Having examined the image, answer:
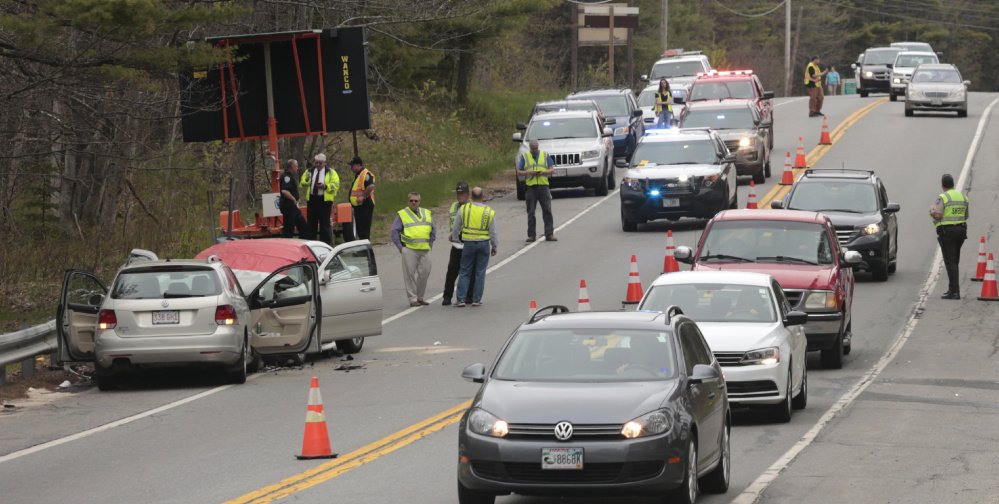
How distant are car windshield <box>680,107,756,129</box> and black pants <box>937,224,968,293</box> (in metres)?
11.8

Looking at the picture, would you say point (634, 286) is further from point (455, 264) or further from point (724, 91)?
point (724, 91)

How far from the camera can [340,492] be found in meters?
10.0

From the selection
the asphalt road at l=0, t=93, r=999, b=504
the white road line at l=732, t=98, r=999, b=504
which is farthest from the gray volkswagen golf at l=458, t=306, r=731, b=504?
the asphalt road at l=0, t=93, r=999, b=504

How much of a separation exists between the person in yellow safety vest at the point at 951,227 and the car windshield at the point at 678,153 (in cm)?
616

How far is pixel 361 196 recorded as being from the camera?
25.4 m

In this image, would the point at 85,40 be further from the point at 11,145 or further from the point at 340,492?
the point at 340,492

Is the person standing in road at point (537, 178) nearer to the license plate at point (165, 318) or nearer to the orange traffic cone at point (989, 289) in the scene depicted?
the orange traffic cone at point (989, 289)

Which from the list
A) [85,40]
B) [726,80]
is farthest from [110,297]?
[726,80]

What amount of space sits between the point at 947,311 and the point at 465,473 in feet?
48.9

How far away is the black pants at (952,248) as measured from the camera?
22719mm

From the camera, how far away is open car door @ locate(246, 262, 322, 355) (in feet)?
54.9

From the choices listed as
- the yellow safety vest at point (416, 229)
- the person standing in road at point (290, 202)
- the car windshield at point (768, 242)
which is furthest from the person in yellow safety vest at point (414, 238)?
the car windshield at point (768, 242)

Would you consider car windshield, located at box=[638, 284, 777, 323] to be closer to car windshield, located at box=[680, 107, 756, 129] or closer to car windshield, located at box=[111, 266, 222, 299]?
car windshield, located at box=[111, 266, 222, 299]

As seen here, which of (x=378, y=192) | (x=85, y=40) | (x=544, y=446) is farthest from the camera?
(x=378, y=192)
